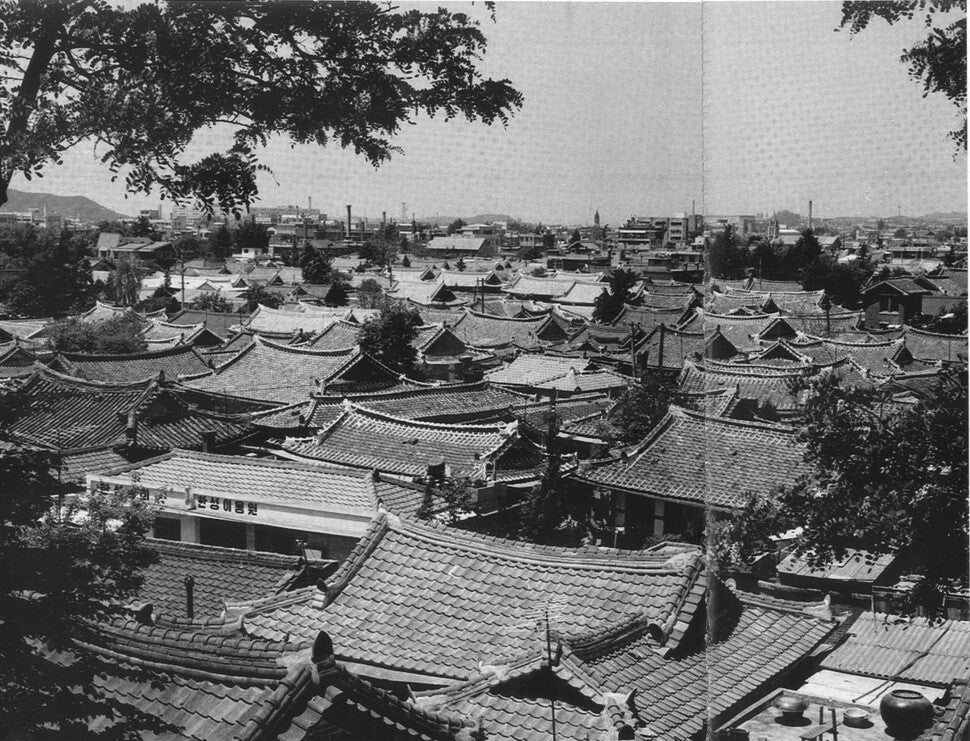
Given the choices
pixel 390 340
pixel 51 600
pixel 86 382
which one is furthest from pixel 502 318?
pixel 51 600

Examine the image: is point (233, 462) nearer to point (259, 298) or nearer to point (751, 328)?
point (751, 328)

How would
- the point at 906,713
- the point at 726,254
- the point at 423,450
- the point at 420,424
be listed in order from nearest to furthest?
the point at 906,713 < the point at 726,254 < the point at 423,450 < the point at 420,424

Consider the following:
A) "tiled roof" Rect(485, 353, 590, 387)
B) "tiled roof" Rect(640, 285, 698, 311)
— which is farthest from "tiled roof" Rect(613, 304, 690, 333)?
"tiled roof" Rect(485, 353, 590, 387)

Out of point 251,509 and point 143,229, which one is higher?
point 143,229

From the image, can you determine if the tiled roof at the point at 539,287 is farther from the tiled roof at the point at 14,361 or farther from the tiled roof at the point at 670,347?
the tiled roof at the point at 14,361

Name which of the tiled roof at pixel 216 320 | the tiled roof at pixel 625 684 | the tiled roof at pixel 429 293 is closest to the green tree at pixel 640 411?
the tiled roof at pixel 216 320

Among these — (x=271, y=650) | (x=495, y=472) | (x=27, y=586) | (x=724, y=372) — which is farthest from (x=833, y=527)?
(x=724, y=372)

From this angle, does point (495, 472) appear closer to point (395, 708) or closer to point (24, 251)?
point (24, 251)
